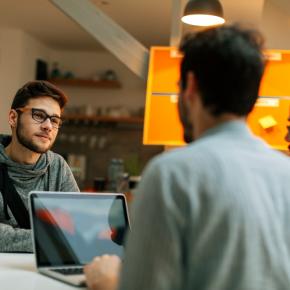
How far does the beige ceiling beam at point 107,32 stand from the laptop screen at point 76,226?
6.19ft

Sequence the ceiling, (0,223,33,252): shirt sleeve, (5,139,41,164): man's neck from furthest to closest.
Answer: the ceiling → (5,139,41,164): man's neck → (0,223,33,252): shirt sleeve

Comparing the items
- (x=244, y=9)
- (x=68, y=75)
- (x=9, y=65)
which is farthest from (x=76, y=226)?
(x=68, y=75)

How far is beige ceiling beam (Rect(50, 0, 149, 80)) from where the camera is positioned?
3.70m

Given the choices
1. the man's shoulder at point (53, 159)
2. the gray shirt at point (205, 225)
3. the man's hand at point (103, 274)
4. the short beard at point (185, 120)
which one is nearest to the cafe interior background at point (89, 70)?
the man's shoulder at point (53, 159)

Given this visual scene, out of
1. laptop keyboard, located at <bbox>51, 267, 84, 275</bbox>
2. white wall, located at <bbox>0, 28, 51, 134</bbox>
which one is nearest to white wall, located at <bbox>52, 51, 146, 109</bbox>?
white wall, located at <bbox>0, 28, 51, 134</bbox>

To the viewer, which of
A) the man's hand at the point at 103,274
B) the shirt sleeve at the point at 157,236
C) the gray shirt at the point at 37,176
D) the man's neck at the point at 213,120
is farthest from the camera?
the gray shirt at the point at 37,176

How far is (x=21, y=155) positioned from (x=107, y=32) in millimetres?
1500

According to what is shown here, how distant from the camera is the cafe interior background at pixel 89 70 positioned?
19.7ft

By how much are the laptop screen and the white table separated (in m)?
0.06

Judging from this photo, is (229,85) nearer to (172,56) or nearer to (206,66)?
(206,66)

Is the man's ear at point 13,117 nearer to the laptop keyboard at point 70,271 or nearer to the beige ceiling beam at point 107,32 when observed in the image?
the laptop keyboard at point 70,271

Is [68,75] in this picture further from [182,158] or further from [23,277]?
[182,158]

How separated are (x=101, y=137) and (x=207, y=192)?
7.28 metres

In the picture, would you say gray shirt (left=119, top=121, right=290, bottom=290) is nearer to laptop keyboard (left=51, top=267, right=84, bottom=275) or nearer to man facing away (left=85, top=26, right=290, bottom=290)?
man facing away (left=85, top=26, right=290, bottom=290)
